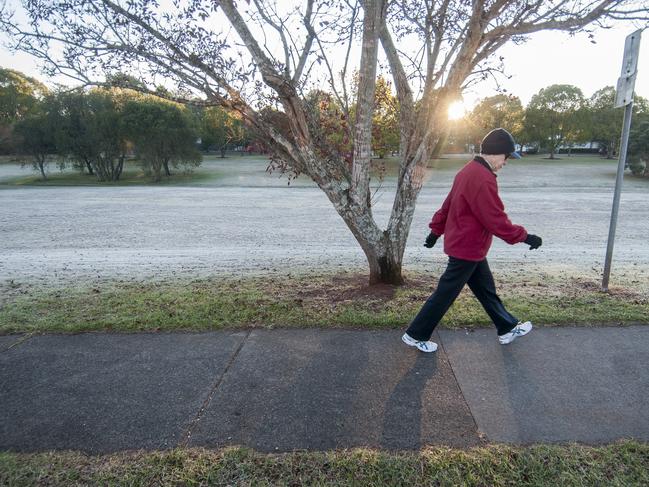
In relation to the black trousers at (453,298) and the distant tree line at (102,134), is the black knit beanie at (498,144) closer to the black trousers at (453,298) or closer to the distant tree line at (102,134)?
the black trousers at (453,298)

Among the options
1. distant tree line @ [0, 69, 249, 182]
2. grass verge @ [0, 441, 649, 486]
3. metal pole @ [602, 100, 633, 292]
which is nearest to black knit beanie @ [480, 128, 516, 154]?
grass verge @ [0, 441, 649, 486]

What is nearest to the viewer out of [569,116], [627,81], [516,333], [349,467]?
[349,467]

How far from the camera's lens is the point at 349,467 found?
218 centimetres

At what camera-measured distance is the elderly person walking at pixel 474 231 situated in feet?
10.6

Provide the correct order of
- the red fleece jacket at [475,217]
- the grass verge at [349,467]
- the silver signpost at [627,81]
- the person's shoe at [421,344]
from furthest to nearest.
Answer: the silver signpost at [627,81], the person's shoe at [421,344], the red fleece jacket at [475,217], the grass verge at [349,467]

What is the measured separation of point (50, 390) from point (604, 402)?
3.84 metres

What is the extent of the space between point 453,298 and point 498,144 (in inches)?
52.2

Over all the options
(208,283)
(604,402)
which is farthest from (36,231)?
(604,402)

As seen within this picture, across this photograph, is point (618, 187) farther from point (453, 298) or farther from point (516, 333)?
point (453, 298)

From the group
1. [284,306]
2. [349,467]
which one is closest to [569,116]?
[284,306]

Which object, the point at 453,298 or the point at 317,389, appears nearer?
the point at 317,389

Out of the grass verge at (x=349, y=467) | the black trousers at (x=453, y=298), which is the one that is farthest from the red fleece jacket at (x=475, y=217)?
the grass verge at (x=349, y=467)

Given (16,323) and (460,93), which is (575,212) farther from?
(16,323)

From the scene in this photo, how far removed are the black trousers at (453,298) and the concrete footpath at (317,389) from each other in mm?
192
